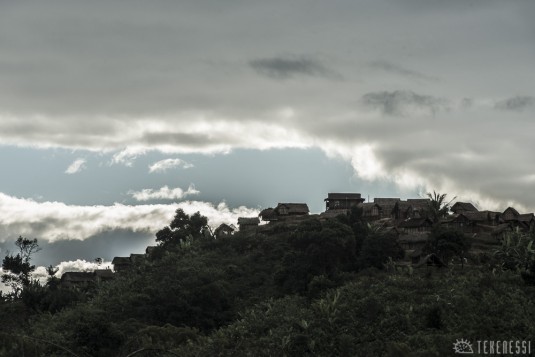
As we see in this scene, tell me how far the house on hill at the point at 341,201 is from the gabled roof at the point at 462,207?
868 inches

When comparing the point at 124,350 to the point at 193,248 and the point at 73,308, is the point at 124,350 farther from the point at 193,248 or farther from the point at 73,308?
the point at 193,248

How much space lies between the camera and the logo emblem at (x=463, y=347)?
7782 centimetres

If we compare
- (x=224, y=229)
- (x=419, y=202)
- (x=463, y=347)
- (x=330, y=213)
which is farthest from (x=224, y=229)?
(x=463, y=347)

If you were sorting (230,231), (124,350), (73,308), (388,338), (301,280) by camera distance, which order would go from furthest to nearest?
(230,231), (73,308), (301,280), (124,350), (388,338)

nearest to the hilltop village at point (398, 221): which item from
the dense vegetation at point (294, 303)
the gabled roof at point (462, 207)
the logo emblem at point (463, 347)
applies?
the gabled roof at point (462, 207)

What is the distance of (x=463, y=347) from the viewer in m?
79.0

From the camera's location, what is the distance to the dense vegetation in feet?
284

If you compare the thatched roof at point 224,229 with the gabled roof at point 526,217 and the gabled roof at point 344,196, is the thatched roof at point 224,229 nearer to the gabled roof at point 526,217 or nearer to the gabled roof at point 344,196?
the gabled roof at point 344,196

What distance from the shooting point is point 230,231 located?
155750 millimetres

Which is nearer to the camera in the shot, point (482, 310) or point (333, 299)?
point (482, 310)

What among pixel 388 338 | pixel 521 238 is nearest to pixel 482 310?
pixel 388 338

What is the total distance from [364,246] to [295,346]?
3058 cm

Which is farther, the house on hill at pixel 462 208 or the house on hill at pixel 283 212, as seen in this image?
the house on hill at pixel 283 212

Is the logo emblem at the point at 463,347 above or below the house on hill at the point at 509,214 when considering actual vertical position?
below
